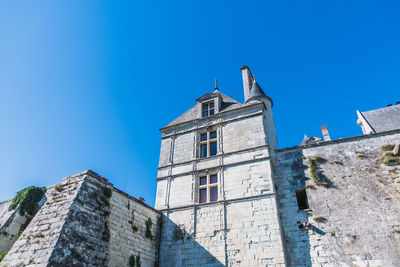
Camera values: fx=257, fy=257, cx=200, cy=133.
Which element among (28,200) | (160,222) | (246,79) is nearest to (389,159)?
(246,79)

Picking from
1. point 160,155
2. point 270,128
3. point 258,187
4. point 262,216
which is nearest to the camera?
point 262,216

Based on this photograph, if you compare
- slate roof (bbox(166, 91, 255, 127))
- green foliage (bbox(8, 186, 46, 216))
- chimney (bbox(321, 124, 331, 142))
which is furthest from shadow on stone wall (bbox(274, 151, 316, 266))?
green foliage (bbox(8, 186, 46, 216))

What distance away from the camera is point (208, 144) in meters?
11.9

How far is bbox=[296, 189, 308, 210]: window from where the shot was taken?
978 centimetres

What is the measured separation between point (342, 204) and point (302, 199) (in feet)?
4.93

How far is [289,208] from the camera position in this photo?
30.6ft

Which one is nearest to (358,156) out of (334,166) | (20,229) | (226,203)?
(334,166)

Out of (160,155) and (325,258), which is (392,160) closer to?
(325,258)

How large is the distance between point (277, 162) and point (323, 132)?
932cm

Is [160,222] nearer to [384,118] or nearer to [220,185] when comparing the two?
[220,185]

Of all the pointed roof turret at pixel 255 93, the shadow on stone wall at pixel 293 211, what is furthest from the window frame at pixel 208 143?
the shadow on stone wall at pixel 293 211

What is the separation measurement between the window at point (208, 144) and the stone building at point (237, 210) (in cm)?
5

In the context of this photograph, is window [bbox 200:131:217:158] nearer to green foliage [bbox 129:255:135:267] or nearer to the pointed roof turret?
the pointed roof turret

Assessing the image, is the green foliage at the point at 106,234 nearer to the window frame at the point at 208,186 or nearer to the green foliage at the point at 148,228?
the green foliage at the point at 148,228
